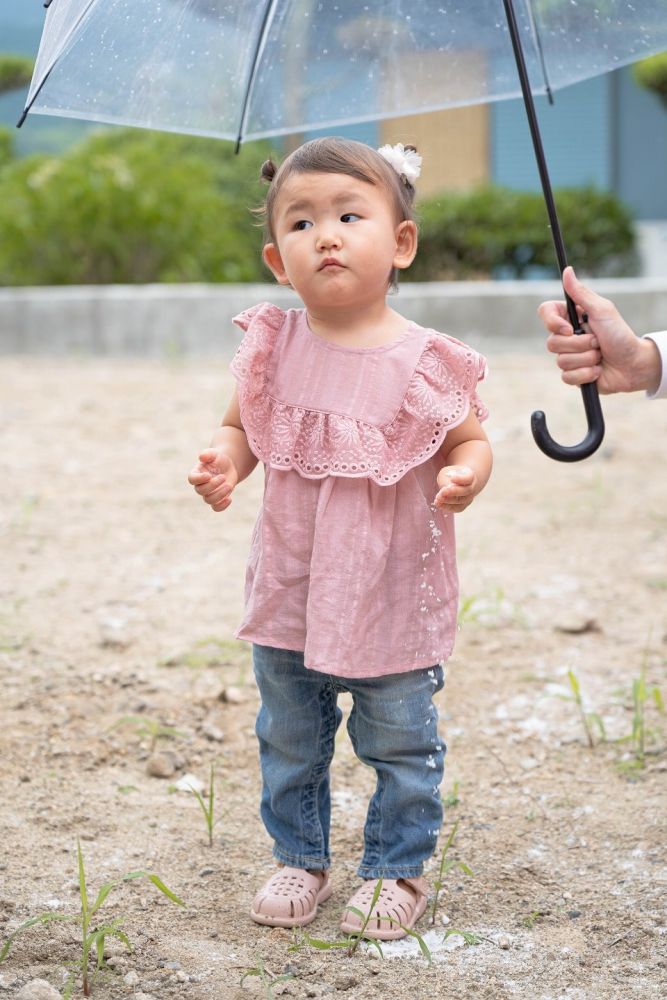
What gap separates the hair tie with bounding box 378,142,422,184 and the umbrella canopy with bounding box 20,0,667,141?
503 mm

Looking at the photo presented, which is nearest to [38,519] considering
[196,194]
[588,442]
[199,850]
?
[199,850]

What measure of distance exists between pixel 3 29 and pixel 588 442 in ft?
48.0

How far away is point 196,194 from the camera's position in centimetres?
874

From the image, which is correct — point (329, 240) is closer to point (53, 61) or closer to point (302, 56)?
point (53, 61)

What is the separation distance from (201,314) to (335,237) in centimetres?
565

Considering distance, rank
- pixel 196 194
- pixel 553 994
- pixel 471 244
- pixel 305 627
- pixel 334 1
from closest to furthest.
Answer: pixel 553 994
pixel 305 627
pixel 334 1
pixel 196 194
pixel 471 244

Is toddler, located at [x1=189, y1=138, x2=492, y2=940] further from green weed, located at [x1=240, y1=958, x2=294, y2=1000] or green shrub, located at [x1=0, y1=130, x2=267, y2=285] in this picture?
green shrub, located at [x1=0, y1=130, x2=267, y2=285]

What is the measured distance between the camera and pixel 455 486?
1928 mm

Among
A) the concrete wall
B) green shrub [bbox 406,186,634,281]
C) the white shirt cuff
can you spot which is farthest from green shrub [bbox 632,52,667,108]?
the white shirt cuff

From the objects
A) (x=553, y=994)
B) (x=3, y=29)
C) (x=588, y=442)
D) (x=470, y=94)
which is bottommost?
(x=553, y=994)

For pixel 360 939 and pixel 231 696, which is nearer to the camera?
pixel 360 939

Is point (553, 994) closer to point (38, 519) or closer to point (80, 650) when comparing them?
point (80, 650)

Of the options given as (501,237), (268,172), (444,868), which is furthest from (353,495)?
(501,237)

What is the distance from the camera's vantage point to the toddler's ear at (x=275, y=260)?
2.14 m
